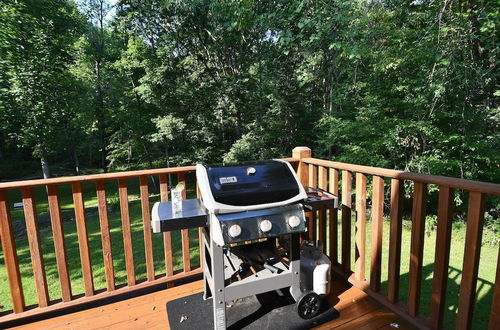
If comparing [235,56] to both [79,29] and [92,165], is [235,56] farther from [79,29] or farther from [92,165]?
[92,165]

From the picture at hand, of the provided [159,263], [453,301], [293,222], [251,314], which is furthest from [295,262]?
[159,263]

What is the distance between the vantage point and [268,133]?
10141 millimetres

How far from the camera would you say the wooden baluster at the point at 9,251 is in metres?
1.79

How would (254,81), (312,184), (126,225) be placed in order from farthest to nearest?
(254,81) < (312,184) < (126,225)

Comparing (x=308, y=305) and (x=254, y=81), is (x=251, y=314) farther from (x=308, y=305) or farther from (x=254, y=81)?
→ (x=254, y=81)

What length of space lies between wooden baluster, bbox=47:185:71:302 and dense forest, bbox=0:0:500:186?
3.52m

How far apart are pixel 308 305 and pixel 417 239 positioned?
2.56 ft

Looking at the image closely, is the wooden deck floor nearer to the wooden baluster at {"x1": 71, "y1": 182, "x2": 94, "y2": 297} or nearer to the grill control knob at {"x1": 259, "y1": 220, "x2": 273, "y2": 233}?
the wooden baluster at {"x1": 71, "y1": 182, "x2": 94, "y2": 297}

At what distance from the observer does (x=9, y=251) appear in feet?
6.02

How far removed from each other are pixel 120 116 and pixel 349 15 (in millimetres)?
10305

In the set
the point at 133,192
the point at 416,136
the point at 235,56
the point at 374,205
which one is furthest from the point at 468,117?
the point at 133,192

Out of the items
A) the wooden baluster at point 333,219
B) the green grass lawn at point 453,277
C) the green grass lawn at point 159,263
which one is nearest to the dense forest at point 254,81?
the green grass lawn at point 453,277

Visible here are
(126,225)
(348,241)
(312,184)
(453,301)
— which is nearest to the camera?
(126,225)

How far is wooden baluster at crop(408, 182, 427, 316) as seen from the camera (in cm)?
165
